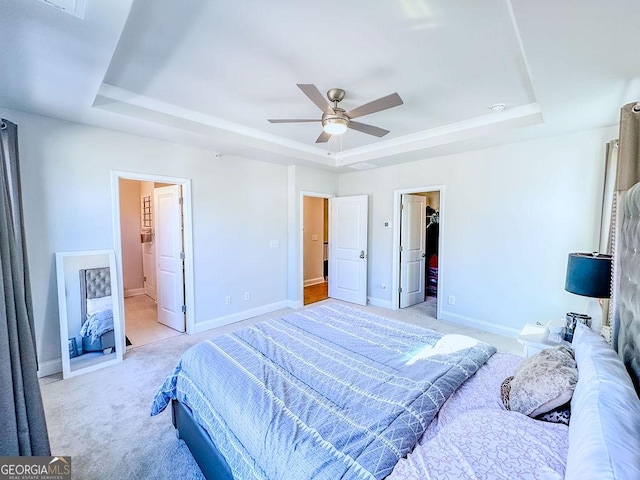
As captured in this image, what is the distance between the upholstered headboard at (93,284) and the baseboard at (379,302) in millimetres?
3944

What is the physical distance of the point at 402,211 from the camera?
4742mm

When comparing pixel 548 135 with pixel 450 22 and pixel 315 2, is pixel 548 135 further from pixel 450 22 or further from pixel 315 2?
pixel 315 2

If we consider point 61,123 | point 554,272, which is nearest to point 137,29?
point 61,123

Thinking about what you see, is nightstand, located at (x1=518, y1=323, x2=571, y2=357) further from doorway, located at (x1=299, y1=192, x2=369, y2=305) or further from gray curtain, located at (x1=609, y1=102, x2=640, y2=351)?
doorway, located at (x1=299, y1=192, x2=369, y2=305)

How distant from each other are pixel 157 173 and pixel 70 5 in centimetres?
221

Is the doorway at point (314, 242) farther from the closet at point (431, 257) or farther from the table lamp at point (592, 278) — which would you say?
the table lamp at point (592, 278)

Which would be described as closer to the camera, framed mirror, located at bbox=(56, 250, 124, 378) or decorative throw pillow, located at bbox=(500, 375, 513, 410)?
decorative throw pillow, located at bbox=(500, 375, 513, 410)

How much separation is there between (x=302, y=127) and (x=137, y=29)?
6.45 feet

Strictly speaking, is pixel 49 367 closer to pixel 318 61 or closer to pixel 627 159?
pixel 318 61

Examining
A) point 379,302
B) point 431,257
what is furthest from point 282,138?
point 431,257

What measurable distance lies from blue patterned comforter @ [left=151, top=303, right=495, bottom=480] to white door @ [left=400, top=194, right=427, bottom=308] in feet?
9.14

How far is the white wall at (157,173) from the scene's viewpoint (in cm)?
269

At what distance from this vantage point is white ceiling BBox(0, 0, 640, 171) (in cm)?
152

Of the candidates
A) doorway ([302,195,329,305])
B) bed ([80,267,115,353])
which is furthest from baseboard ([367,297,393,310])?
bed ([80,267,115,353])
